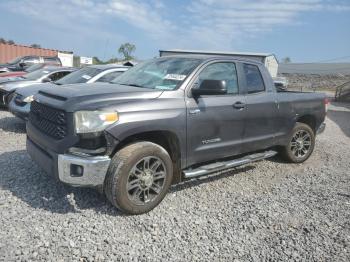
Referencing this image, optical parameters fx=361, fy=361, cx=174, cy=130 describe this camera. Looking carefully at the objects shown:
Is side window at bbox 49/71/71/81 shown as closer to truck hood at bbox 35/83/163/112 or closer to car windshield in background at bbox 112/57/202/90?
car windshield in background at bbox 112/57/202/90

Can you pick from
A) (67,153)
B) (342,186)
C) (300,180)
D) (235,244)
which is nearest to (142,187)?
(67,153)

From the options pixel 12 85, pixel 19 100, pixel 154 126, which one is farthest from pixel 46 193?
pixel 12 85

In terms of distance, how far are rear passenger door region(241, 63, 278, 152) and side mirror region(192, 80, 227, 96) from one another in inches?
37.3

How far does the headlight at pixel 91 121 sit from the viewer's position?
3.73 metres

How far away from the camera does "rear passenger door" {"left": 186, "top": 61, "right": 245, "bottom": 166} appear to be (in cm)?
448

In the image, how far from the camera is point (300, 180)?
5.76m

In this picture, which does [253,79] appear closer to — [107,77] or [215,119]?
[215,119]

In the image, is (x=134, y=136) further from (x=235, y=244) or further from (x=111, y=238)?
(x=235, y=244)

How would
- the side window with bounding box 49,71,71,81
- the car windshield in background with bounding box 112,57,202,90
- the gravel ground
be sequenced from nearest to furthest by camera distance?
the gravel ground < the car windshield in background with bounding box 112,57,202,90 < the side window with bounding box 49,71,71,81

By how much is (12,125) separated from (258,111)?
6001 mm

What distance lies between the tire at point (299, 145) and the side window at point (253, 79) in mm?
1203

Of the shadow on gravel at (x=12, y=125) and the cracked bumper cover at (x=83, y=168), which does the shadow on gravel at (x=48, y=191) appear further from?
the shadow on gravel at (x=12, y=125)

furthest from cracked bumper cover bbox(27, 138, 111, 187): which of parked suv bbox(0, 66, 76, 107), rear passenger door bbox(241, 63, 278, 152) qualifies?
parked suv bbox(0, 66, 76, 107)

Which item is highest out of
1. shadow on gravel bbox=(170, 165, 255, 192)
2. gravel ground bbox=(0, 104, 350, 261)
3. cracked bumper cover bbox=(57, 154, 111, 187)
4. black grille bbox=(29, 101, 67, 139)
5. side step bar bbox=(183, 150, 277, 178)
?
black grille bbox=(29, 101, 67, 139)
